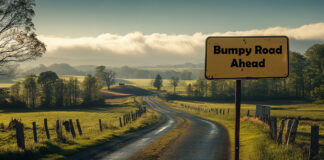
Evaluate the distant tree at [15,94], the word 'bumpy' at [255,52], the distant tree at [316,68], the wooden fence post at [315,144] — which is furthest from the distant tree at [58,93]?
the distant tree at [316,68]

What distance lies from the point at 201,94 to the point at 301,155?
112874 mm

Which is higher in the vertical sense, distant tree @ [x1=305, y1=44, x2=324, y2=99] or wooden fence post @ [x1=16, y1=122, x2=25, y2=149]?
distant tree @ [x1=305, y1=44, x2=324, y2=99]

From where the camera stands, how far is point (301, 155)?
30.8 feet

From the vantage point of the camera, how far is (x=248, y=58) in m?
5.48

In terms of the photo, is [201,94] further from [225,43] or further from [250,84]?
[225,43]

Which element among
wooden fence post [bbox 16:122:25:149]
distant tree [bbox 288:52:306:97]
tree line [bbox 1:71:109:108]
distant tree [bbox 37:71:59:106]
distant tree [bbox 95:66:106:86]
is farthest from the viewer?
distant tree [bbox 95:66:106:86]

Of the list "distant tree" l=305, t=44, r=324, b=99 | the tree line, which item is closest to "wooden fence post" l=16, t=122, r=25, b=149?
Result: the tree line

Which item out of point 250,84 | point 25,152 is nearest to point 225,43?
point 25,152

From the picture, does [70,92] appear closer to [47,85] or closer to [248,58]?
[47,85]

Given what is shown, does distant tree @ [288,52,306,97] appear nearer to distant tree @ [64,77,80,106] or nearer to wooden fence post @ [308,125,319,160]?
distant tree @ [64,77,80,106]

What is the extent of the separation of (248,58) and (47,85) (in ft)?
287

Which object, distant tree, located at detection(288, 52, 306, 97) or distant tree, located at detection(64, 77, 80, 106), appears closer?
distant tree, located at detection(64, 77, 80, 106)

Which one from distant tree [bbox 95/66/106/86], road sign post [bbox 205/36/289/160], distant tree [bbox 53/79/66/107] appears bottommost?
distant tree [bbox 53/79/66/107]

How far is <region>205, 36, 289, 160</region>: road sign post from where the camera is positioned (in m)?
5.46
